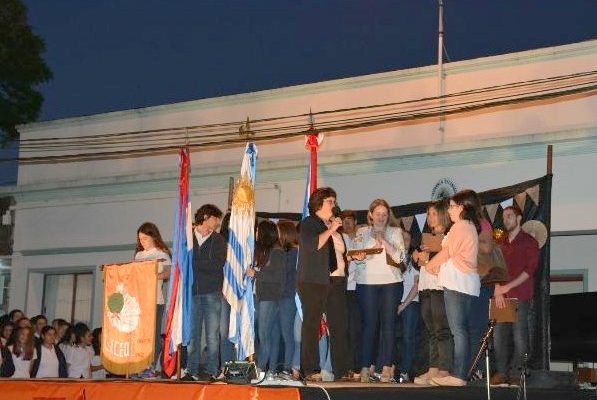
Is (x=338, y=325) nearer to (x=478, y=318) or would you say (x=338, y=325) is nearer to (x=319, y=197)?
(x=319, y=197)

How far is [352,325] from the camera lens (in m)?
9.20

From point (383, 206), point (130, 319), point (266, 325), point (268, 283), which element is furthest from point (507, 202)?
point (130, 319)

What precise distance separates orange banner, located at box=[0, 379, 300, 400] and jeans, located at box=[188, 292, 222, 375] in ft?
5.33

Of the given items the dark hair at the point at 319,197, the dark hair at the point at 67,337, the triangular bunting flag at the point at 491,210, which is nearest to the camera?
the dark hair at the point at 319,197

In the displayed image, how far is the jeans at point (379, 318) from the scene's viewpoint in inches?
334

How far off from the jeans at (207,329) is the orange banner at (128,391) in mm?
1624

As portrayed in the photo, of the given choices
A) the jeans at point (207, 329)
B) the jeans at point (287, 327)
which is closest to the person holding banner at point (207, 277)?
the jeans at point (207, 329)

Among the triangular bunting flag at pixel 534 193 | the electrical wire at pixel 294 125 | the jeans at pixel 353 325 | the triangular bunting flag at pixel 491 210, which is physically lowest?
the jeans at pixel 353 325

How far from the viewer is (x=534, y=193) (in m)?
9.99

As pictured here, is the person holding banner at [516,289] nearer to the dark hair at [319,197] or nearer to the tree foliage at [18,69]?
the dark hair at [319,197]

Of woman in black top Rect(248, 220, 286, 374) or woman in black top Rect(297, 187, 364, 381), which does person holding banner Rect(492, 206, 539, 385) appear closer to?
woman in black top Rect(297, 187, 364, 381)

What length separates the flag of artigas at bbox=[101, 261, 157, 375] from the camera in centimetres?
860

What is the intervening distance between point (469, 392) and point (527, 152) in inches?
222

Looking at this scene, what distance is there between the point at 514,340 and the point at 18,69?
2112cm
